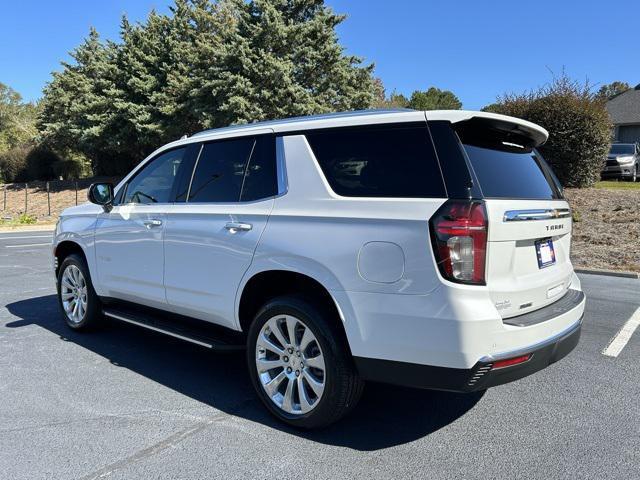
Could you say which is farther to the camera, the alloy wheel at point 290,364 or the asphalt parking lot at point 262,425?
the alloy wheel at point 290,364

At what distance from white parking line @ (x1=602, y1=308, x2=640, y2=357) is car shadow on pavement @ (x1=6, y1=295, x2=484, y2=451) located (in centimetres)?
179

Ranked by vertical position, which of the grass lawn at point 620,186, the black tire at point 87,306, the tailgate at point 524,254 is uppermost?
the grass lawn at point 620,186

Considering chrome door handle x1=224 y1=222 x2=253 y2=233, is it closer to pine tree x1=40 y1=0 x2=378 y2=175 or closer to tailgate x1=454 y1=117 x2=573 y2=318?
tailgate x1=454 y1=117 x2=573 y2=318

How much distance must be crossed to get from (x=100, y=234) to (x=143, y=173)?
29.5 inches

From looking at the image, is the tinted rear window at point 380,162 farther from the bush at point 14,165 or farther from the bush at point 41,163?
the bush at point 14,165

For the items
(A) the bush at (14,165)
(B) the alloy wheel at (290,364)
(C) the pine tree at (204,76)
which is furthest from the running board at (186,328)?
(A) the bush at (14,165)

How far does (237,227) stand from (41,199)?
33366mm

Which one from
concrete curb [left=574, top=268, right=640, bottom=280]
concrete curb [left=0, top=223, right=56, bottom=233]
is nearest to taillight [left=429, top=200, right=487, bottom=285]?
concrete curb [left=574, top=268, right=640, bottom=280]

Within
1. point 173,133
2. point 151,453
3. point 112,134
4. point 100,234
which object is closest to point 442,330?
point 151,453

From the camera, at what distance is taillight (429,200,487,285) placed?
2.75m

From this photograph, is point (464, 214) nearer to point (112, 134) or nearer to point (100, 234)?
point (100, 234)

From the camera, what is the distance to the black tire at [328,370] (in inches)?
123

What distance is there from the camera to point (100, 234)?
4.98 m

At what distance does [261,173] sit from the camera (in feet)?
12.2
